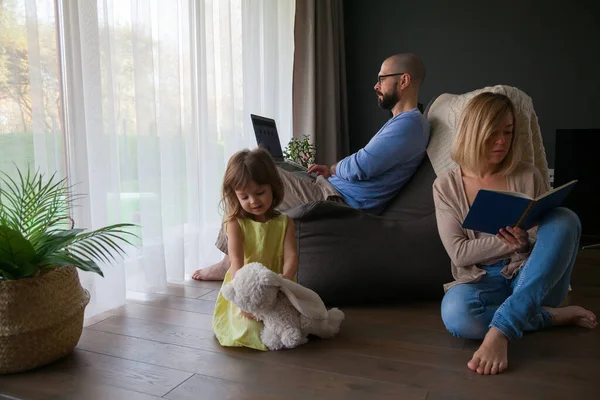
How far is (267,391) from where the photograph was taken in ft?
4.03

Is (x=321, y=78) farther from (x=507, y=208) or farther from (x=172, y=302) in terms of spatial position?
(x=507, y=208)

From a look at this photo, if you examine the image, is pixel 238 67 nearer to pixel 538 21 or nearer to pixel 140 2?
pixel 140 2

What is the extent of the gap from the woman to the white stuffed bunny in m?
0.43

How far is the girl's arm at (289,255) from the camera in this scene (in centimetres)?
156

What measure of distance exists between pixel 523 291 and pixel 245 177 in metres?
0.89

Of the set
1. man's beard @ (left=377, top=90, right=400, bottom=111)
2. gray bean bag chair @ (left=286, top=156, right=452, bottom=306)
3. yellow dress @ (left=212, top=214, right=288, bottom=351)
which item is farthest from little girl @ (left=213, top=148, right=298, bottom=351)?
man's beard @ (left=377, top=90, right=400, bottom=111)

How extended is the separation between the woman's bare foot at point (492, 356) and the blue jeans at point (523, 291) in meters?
0.03

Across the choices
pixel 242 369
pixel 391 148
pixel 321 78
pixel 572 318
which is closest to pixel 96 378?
pixel 242 369

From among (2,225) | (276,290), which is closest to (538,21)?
(276,290)

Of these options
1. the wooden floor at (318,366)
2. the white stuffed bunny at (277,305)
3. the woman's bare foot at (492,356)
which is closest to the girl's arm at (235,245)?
the white stuffed bunny at (277,305)

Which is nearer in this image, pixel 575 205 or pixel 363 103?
pixel 575 205

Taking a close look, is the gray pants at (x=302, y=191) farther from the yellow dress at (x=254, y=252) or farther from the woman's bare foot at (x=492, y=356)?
the woman's bare foot at (x=492, y=356)

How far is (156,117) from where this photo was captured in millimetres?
2129

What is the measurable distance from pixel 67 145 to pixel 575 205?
2.88 m
